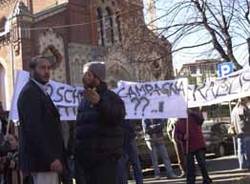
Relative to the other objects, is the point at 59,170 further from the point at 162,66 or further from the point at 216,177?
the point at 162,66

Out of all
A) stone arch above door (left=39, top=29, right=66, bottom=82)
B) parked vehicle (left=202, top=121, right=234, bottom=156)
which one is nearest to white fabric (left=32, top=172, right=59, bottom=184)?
parked vehicle (left=202, top=121, right=234, bottom=156)

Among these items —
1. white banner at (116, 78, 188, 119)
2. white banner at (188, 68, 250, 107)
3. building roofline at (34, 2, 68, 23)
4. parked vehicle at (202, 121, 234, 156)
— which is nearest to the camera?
white banner at (116, 78, 188, 119)

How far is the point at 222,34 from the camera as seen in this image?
56.5 feet

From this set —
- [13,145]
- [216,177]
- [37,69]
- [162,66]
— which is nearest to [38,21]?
[162,66]

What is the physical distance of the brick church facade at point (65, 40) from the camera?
3192 centimetres

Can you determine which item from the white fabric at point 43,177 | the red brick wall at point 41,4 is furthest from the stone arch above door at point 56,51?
the white fabric at point 43,177

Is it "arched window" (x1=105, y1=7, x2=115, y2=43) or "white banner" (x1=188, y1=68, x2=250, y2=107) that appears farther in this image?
"arched window" (x1=105, y1=7, x2=115, y2=43)

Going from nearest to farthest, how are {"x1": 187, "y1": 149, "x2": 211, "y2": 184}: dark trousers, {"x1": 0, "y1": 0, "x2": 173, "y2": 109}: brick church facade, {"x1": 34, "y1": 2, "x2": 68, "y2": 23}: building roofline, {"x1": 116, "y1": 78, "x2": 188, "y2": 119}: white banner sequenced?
{"x1": 187, "y1": 149, "x2": 211, "y2": 184}: dark trousers
{"x1": 116, "y1": 78, "x2": 188, "y2": 119}: white banner
{"x1": 0, "y1": 0, "x2": 173, "y2": 109}: brick church facade
{"x1": 34, "y1": 2, "x2": 68, "y2": 23}: building roofline

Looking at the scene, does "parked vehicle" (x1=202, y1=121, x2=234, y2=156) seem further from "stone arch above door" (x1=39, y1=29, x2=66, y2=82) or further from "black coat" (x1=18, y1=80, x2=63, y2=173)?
"black coat" (x1=18, y1=80, x2=63, y2=173)

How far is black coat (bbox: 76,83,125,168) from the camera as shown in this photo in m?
6.17

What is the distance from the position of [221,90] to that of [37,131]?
354 inches

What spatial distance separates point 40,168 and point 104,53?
31970mm

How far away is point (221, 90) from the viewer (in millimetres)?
14562

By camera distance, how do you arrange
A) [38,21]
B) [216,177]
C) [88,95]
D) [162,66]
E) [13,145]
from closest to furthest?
[88,95] < [13,145] < [216,177] < [162,66] < [38,21]
